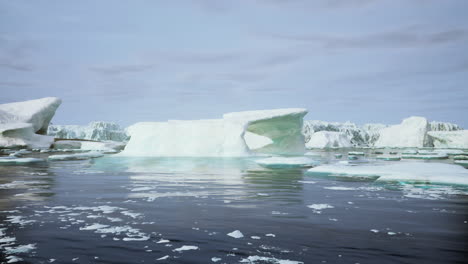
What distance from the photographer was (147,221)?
568 cm

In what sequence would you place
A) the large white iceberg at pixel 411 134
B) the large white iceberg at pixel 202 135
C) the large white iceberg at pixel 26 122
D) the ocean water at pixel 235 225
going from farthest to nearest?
1. the large white iceberg at pixel 411 134
2. the large white iceberg at pixel 26 122
3. the large white iceberg at pixel 202 135
4. the ocean water at pixel 235 225

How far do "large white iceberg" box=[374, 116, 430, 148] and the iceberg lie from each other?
5.60 feet

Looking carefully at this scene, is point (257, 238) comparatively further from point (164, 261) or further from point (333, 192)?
point (333, 192)

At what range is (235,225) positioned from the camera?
17.6 feet

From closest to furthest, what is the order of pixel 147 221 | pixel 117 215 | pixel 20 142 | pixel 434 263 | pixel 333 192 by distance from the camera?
pixel 434 263 → pixel 147 221 → pixel 117 215 → pixel 333 192 → pixel 20 142

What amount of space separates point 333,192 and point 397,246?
4.53 m

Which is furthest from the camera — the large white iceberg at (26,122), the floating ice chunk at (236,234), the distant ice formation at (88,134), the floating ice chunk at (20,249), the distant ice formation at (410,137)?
the distant ice formation at (88,134)

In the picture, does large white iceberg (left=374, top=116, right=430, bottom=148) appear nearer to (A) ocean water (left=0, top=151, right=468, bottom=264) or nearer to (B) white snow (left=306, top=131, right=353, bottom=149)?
(B) white snow (left=306, top=131, right=353, bottom=149)

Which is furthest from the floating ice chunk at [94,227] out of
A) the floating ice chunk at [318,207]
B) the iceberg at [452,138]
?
the iceberg at [452,138]

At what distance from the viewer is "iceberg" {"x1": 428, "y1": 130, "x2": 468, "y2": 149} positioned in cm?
6005

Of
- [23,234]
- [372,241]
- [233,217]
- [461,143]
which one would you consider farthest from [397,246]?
[461,143]

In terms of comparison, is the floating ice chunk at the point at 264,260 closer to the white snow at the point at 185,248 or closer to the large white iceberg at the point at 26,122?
the white snow at the point at 185,248

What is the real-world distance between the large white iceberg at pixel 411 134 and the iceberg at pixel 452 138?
171 cm

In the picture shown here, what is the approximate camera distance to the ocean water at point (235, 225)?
4.00m
